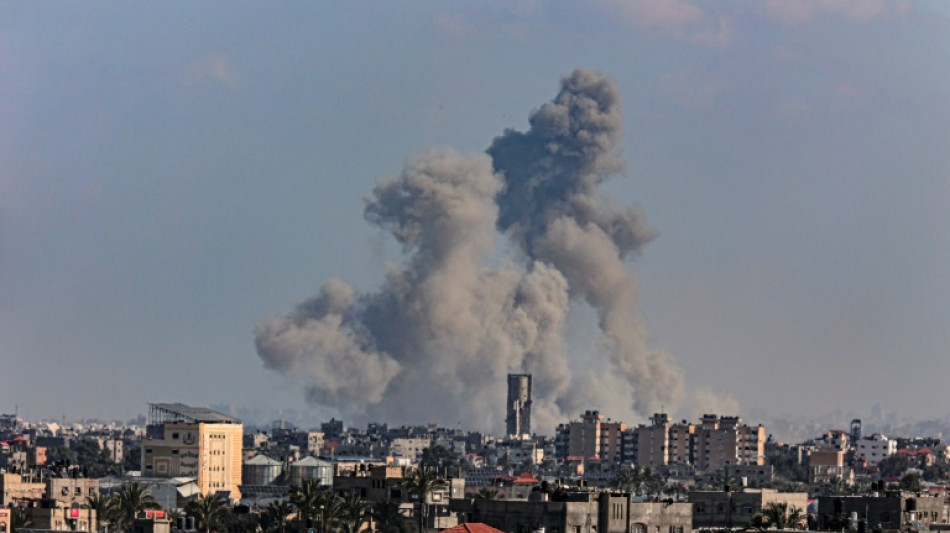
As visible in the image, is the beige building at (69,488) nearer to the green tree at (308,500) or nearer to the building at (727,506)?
the green tree at (308,500)

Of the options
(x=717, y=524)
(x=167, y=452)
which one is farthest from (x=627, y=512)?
(x=167, y=452)

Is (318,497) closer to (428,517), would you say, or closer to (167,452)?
(428,517)

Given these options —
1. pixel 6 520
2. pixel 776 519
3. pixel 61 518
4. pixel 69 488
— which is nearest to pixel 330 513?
pixel 61 518

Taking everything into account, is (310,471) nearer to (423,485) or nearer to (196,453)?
(196,453)

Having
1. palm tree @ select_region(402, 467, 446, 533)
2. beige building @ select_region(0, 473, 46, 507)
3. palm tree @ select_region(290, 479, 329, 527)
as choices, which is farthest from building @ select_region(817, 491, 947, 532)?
beige building @ select_region(0, 473, 46, 507)

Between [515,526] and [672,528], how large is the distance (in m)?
5.59

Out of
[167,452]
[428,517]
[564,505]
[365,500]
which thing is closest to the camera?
[564,505]

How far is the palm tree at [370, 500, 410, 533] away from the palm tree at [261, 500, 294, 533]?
4.68 meters

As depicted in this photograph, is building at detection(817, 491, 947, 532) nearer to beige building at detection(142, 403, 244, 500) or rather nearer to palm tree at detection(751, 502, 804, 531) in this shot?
palm tree at detection(751, 502, 804, 531)

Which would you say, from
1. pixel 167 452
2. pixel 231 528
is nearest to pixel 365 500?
pixel 231 528

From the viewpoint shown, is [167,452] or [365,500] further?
[167,452]

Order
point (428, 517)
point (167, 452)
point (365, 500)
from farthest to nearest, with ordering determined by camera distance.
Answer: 1. point (167, 452)
2. point (365, 500)
3. point (428, 517)

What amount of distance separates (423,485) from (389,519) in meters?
4.38

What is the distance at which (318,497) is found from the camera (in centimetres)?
11112
